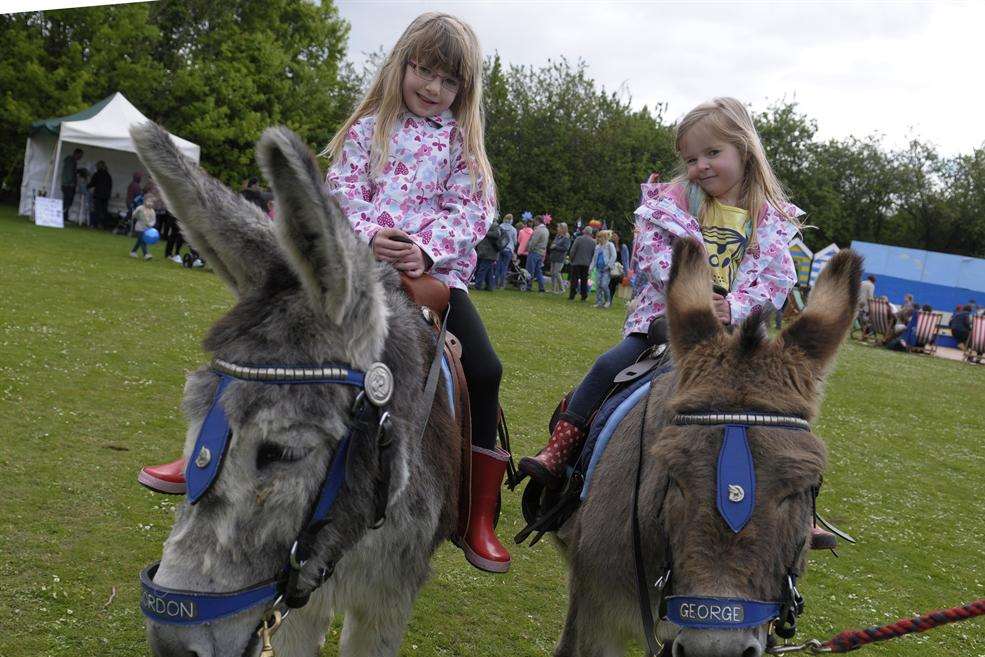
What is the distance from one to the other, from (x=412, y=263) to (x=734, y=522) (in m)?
1.75

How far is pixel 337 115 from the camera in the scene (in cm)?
4634

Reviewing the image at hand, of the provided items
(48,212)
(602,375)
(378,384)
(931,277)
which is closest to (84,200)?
(48,212)

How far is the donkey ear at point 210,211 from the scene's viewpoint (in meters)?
2.44

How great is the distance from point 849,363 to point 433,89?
68.5 ft

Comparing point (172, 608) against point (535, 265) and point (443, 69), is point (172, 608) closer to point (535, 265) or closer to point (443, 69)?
point (443, 69)

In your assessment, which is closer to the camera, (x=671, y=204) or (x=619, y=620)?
(x=619, y=620)

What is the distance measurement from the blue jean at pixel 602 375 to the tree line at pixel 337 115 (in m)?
27.1

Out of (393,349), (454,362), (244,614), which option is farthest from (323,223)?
(454,362)

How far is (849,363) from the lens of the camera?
2208cm

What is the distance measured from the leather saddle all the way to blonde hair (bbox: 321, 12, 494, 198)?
69 centimetres

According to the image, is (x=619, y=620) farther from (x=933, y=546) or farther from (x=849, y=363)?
(x=849, y=363)

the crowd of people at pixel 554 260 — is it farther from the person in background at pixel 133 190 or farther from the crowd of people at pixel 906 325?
the person in background at pixel 133 190

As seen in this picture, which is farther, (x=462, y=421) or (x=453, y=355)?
(x=462, y=421)

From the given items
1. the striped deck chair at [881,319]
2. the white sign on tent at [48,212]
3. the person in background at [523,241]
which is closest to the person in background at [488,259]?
the person in background at [523,241]
